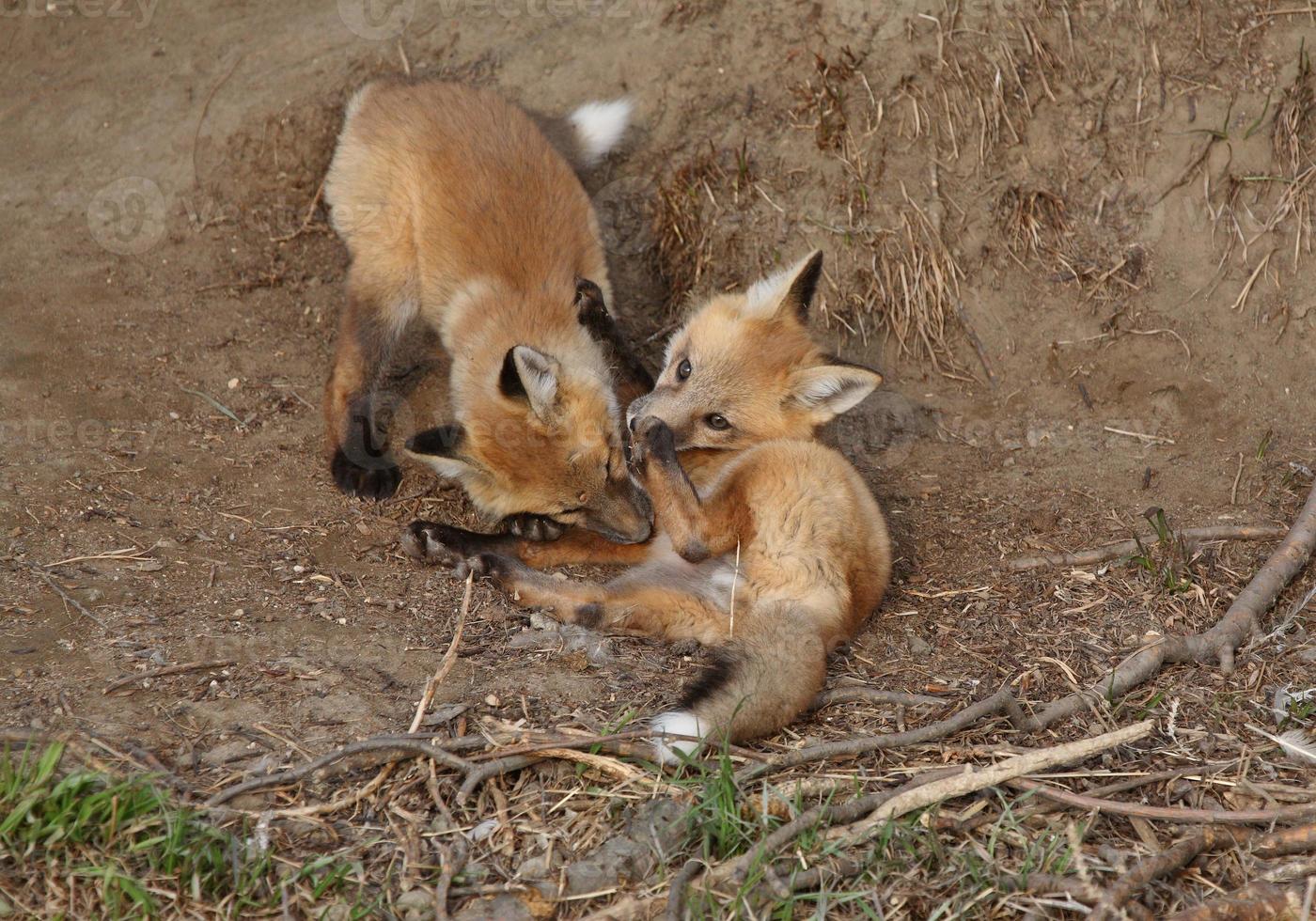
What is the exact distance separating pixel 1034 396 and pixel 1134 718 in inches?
82.3

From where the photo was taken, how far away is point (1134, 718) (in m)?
3.07

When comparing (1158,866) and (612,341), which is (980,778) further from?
(612,341)

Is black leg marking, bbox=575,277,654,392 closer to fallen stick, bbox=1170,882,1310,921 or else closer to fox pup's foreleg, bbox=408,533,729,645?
fox pup's foreleg, bbox=408,533,729,645

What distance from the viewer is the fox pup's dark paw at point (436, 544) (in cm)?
381

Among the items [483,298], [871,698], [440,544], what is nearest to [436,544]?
[440,544]

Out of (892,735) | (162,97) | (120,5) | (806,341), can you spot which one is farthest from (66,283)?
(892,735)

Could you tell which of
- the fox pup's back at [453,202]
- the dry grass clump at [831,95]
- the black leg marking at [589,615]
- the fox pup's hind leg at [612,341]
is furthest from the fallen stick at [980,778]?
the dry grass clump at [831,95]

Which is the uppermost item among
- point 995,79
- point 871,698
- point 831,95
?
point 995,79

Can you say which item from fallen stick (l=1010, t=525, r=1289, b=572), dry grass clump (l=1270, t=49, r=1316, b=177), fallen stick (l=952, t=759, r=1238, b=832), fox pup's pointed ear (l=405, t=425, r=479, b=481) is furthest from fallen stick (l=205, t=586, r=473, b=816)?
dry grass clump (l=1270, t=49, r=1316, b=177)

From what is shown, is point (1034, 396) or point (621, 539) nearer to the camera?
point (621, 539)

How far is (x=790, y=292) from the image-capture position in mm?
4070

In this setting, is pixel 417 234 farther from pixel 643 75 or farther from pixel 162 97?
pixel 162 97

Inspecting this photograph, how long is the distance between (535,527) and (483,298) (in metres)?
0.97

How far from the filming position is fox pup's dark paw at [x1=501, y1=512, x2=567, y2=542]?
3986mm
